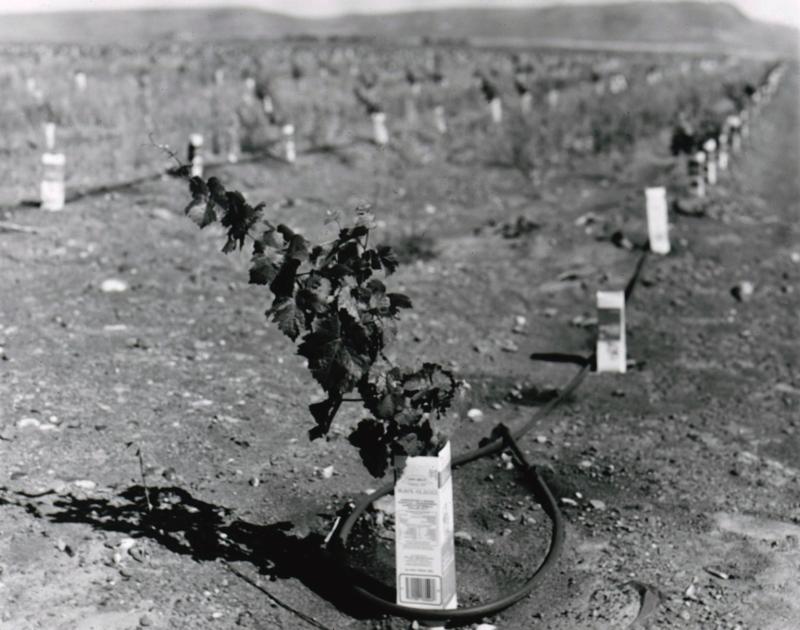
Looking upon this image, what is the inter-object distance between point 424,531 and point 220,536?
1.34 meters

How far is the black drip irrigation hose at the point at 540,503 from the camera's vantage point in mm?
4727

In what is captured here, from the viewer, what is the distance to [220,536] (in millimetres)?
5453

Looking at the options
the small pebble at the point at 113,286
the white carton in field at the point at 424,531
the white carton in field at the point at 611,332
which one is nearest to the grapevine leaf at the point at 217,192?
the white carton in field at the point at 424,531

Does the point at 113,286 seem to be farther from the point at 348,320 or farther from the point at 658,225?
the point at 658,225

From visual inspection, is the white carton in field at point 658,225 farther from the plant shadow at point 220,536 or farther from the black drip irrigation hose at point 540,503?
the plant shadow at point 220,536

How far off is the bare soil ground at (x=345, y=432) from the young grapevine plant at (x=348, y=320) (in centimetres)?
99

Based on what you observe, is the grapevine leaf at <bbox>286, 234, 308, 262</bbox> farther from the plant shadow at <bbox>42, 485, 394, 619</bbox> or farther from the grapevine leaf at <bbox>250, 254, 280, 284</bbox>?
the plant shadow at <bbox>42, 485, 394, 619</bbox>

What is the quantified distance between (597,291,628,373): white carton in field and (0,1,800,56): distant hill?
127441mm

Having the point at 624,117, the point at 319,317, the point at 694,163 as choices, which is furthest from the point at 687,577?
the point at 624,117

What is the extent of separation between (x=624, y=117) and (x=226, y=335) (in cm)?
1772

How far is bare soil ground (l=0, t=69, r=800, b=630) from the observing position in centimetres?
507

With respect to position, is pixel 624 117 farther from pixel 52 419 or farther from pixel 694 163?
pixel 52 419

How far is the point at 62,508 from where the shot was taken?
5434 millimetres

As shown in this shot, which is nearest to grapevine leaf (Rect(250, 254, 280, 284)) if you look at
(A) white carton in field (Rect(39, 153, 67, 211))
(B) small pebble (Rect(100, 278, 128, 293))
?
(B) small pebble (Rect(100, 278, 128, 293))
